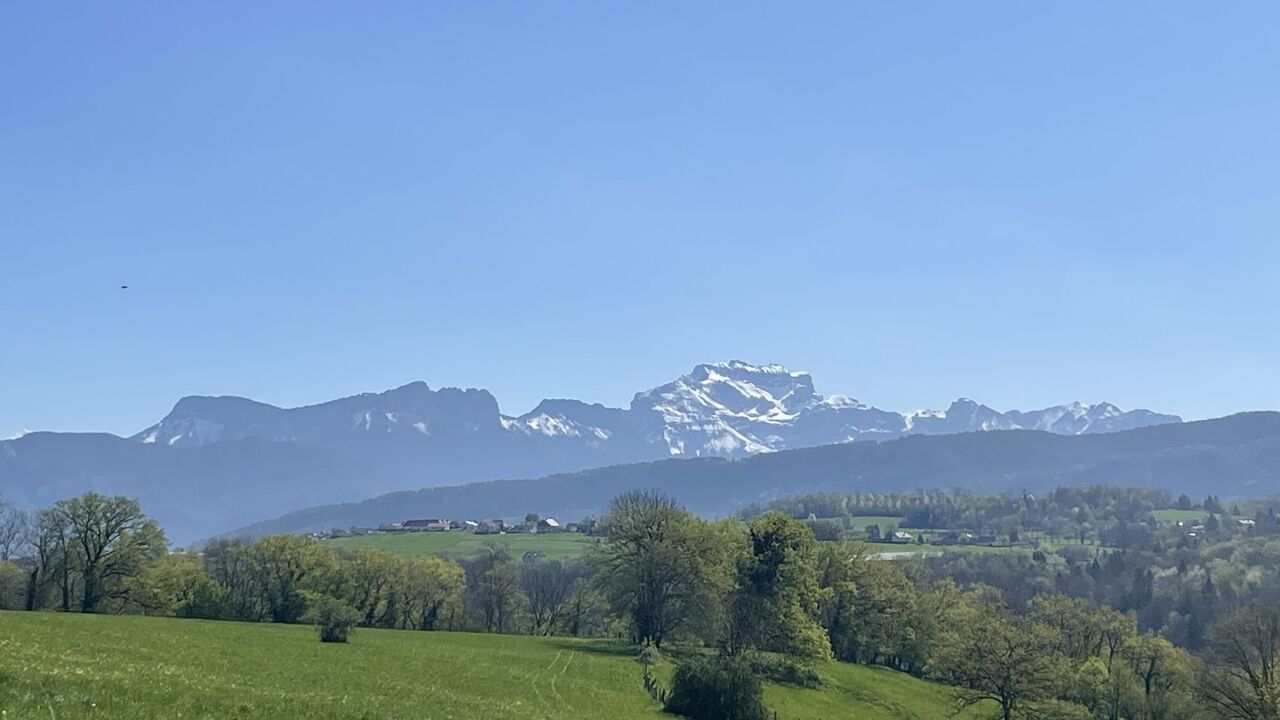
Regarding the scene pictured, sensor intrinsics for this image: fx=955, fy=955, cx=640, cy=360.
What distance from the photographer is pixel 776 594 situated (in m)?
84.8

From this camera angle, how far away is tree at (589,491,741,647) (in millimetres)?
90062

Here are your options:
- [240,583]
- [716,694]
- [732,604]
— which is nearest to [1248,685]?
[732,604]

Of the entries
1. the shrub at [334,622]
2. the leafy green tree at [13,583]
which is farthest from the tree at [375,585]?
the shrub at [334,622]

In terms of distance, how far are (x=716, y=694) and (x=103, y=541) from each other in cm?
6524

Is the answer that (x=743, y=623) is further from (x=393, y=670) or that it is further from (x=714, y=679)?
(x=393, y=670)

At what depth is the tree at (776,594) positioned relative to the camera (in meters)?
83.2

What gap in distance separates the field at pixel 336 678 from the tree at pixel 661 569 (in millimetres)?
5195

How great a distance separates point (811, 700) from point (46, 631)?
A: 178 feet

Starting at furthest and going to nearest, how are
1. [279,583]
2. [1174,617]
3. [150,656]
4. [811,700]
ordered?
[1174,617] → [279,583] → [811,700] → [150,656]

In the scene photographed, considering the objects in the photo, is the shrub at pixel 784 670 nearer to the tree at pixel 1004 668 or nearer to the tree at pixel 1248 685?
the tree at pixel 1004 668

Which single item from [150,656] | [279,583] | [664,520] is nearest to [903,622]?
[664,520]

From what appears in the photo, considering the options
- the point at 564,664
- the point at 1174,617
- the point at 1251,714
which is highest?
the point at 564,664

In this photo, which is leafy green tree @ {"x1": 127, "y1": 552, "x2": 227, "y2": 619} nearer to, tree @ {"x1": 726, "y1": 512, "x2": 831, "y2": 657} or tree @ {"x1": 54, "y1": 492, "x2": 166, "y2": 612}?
tree @ {"x1": 54, "y1": 492, "x2": 166, "y2": 612}

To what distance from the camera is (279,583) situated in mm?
103750
